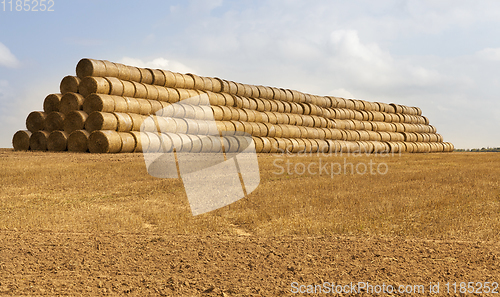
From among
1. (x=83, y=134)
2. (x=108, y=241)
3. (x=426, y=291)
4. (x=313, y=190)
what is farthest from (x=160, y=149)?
(x=426, y=291)

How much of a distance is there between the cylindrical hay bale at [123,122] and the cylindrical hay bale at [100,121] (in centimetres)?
12

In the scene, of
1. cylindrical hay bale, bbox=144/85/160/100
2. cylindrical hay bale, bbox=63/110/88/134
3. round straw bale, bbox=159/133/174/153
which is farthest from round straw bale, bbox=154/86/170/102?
cylindrical hay bale, bbox=63/110/88/134

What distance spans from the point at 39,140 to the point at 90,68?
338cm

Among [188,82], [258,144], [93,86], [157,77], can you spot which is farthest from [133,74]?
[258,144]

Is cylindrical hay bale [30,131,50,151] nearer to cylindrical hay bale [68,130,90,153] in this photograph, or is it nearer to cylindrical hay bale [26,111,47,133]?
cylindrical hay bale [26,111,47,133]

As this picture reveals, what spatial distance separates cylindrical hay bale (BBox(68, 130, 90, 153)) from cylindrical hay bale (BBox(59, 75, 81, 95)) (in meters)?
2.09

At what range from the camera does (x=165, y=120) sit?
17.2m

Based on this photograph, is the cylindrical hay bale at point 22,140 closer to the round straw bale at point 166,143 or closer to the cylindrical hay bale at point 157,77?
the round straw bale at point 166,143

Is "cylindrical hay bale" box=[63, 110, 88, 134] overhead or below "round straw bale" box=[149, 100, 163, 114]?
below

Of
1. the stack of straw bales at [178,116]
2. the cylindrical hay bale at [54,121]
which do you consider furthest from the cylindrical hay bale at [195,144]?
the cylindrical hay bale at [54,121]

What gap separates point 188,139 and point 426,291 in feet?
45.8

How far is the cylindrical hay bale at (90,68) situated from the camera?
1625cm

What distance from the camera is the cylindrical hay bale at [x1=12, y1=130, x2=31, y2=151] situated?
16609 mm

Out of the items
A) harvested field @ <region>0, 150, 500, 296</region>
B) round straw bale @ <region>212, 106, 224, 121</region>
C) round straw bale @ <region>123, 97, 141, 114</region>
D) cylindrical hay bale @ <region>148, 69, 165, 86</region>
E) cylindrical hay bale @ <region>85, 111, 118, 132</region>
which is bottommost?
harvested field @ <region>0, 150, 500, 296</region>
